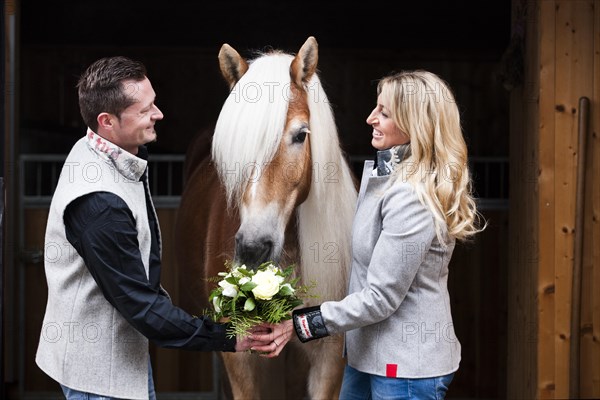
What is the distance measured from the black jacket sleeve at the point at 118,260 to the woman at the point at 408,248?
0.37m

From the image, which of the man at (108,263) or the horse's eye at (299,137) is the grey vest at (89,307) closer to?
the man at (108,263)

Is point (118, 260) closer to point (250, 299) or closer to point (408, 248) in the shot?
point (250, 299)

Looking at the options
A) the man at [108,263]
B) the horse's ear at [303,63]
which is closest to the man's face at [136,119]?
the man at [108,263]

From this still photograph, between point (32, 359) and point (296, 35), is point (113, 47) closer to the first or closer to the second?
point (296, 35)

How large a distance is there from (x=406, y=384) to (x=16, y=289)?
3.16 metres

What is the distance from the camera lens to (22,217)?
14.3ft

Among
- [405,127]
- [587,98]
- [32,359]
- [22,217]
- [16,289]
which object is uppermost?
[587,98]

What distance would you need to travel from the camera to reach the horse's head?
2.35m

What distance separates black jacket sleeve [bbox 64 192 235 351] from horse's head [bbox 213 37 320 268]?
18.4 inches

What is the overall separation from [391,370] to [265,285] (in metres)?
0.40

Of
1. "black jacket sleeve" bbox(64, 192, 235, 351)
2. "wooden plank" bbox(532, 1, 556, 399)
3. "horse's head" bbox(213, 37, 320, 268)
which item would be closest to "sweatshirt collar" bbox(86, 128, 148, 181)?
"black jacket sleeve" bbox(64, 192, 235, 351)

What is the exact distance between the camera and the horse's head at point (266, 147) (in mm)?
2350

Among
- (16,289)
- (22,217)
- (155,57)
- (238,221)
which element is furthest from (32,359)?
(155,57)

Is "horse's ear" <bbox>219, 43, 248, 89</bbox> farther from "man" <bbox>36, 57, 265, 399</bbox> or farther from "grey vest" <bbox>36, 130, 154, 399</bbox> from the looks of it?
"grey vest" <bbox>36, 130, 154, 399</bbox>
